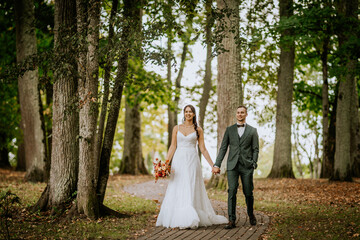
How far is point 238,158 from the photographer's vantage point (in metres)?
7.01

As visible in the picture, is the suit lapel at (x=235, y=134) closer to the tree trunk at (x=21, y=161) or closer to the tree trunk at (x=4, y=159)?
the tree trunk at (x=21, y=161)

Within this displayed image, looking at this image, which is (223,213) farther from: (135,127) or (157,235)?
(135,127)

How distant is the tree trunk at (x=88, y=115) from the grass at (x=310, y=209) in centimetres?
377

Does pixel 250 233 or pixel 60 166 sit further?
pixel 60 166

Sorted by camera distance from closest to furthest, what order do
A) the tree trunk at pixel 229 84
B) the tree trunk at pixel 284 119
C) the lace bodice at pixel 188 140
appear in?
the lace bodice at pixel 188 140, the tree trunk at pixel 229 84, the tree trunk at pixel 284 119

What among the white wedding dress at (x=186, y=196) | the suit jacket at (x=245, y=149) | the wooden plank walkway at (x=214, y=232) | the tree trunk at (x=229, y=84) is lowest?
the wooden plank walkway at (x=214, y=232)

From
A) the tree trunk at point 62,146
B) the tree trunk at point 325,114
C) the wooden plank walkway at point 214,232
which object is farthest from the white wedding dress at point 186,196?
the tree trunk at point 325,114

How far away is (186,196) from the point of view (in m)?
7.10

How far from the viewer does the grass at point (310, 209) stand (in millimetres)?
6446

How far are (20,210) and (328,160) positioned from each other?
16603 millimetres

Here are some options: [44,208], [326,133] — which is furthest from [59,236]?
[326,133]

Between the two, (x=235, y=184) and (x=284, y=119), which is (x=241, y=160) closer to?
(x=235, y=184)

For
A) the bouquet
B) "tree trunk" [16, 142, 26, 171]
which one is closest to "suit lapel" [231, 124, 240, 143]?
the bouquet

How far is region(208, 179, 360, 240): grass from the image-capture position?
6.45m
